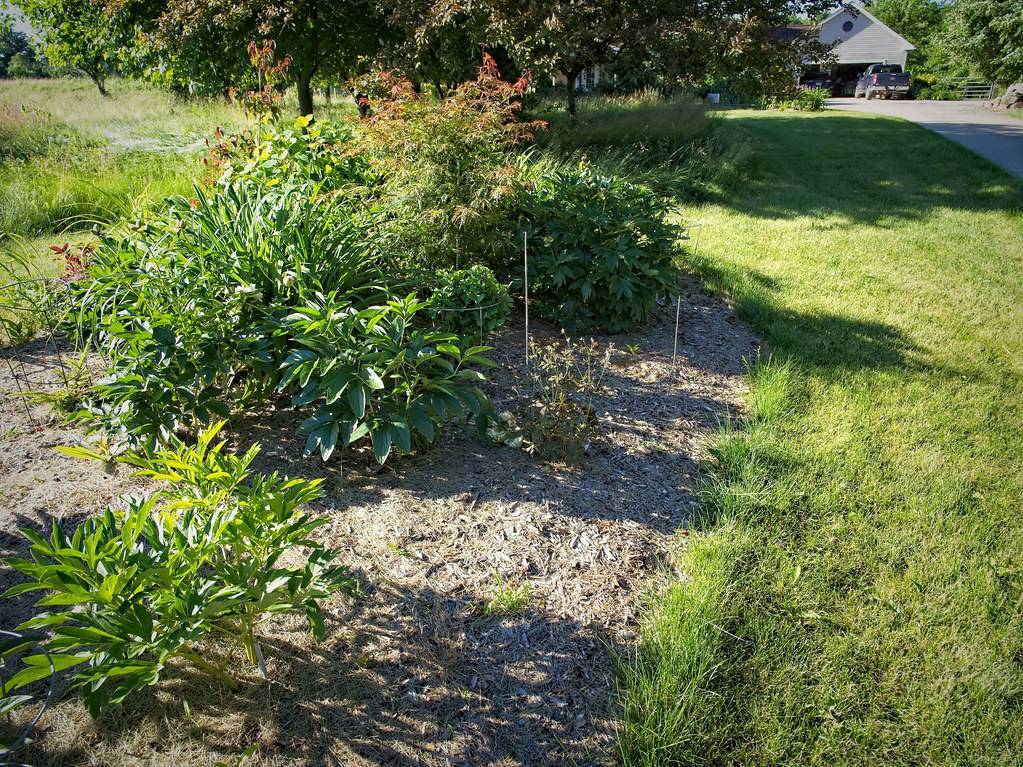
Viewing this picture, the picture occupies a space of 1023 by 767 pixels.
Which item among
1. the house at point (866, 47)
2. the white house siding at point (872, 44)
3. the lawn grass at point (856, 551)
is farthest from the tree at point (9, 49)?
the white house siding at point (872, 44)

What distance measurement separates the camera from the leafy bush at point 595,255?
13.8 feet

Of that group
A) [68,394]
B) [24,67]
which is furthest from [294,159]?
[24,67]

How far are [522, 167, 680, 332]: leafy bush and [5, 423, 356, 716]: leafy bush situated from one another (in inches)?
105

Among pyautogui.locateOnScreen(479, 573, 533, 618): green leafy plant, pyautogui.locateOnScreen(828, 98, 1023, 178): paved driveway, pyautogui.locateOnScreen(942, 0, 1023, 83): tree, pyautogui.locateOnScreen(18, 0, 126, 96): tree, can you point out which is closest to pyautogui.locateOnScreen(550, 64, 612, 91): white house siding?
pyautogui.locateOnScreen(828, 98, 1023, 178): paved driveway

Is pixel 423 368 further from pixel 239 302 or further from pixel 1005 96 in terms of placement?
pixel 1005 96

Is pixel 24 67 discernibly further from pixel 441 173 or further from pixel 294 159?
pixel 441 173

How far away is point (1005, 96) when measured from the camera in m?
20.9

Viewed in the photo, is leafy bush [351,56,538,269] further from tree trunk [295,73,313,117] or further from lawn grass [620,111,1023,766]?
tree trunk [295,73,313,117]

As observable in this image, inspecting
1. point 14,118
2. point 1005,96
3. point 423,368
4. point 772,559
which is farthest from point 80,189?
point 1005,96

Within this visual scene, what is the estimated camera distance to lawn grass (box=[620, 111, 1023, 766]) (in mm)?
A: 1962

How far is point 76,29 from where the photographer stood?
13336mm

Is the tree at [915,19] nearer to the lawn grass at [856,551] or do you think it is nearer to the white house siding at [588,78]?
the white house siding at [588,78]

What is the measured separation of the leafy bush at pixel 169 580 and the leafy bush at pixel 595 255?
268cm

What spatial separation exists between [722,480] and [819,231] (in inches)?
235
